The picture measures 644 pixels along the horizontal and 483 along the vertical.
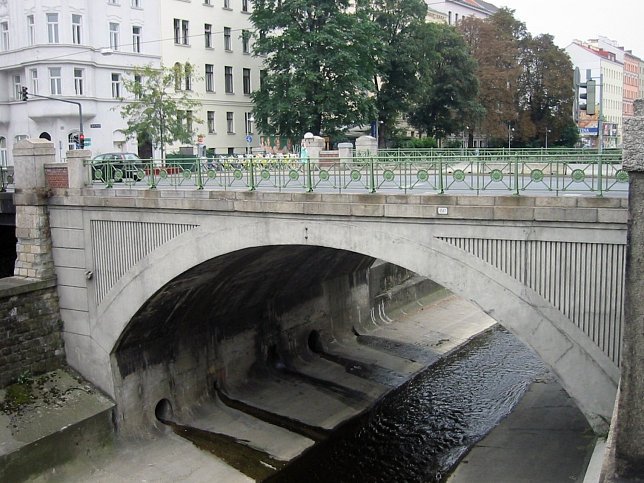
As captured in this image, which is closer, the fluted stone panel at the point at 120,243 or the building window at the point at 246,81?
the fluted stone panel at the point at 120,243

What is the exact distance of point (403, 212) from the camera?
13.3 metres

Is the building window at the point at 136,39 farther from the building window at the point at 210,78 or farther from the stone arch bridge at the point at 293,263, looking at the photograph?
the stone arch bridge at the point at 293,263

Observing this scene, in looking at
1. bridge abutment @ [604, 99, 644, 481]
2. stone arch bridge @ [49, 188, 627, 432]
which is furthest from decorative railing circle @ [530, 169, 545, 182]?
bridge abutment @ [604, 99, 644, 481]

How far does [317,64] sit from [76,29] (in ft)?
41.5

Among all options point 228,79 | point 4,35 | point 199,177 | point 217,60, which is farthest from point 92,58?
point 199,177

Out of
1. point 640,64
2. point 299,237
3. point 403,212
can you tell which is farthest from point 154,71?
point 640,64

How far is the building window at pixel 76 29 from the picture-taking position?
37.0m

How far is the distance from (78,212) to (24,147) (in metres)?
2.48

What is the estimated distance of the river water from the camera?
687 inches

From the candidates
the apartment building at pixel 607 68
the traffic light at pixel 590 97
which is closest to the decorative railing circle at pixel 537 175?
the traffic light at pixel 590 97

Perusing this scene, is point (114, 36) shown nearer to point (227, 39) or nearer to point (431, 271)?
point (227, 39)

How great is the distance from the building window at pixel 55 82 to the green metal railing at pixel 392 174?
1999 centimetres

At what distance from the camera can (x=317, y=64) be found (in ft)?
123

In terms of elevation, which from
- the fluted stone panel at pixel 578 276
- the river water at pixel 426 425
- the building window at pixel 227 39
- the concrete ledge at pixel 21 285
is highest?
the building window at pixel 227 39
